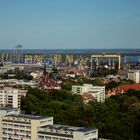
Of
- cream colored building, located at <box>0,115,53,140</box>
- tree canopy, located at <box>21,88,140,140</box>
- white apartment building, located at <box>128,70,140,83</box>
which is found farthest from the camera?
white apartment building, located at <box>128,70,140,83</box>

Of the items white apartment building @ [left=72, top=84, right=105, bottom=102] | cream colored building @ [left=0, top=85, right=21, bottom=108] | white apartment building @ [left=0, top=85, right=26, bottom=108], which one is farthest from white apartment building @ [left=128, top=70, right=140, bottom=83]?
cream colored building @ [left=0, top=85, right=21, bottom=108]

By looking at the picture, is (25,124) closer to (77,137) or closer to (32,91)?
(77,137)

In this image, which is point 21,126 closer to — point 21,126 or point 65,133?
point 21,126

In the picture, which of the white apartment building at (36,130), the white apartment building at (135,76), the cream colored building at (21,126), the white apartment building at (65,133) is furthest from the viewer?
the white apartment building at (135,76)

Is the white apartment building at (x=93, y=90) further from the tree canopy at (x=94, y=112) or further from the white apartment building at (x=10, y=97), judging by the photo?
the white apartment building at (x=10, y=97)

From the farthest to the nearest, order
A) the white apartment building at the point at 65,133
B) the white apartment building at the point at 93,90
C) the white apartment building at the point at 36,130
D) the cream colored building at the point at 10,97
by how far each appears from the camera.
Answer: the white apartment building at the point at 93,90, the cream colored building at the point at 10,97, the white apartment building at the point at 36,130, the white apartment building at the point at 65,133

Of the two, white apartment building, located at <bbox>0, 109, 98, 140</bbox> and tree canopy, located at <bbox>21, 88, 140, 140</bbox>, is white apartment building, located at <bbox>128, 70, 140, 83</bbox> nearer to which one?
tree canopy, located at <bbox>21, 88, 140, 140</bbox>

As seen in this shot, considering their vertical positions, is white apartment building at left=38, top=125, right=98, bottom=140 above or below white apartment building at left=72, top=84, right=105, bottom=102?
above

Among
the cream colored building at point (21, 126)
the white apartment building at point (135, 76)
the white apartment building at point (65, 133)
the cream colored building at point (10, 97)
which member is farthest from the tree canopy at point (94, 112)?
the white apartment building at point (135, 76)
